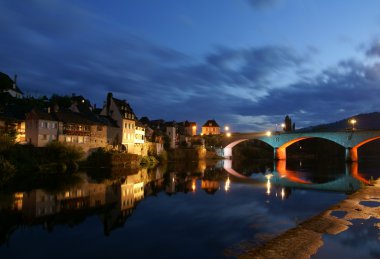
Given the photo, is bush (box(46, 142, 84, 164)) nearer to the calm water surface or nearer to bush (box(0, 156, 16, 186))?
bush (box(0, 156, 16, 186))

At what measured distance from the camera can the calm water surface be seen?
680 inches

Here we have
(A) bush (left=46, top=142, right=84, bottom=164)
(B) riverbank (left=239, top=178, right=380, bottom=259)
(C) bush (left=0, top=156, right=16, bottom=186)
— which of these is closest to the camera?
(B) riverbank (left=239, top=178, right=380, bottom=259)

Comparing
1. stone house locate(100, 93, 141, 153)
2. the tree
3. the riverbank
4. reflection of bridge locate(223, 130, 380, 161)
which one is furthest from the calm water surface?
the tree

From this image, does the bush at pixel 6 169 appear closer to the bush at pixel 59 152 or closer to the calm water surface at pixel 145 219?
the calm water surface at pixel 145 219

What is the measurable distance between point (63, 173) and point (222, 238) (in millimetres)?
35394

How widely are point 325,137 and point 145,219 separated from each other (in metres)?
90.6

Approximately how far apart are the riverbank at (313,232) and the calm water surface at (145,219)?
1178mm

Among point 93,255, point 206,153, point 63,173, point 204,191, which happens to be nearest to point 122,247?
point 93,255

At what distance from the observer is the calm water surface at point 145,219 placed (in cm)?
1728

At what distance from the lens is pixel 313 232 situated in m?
19.3

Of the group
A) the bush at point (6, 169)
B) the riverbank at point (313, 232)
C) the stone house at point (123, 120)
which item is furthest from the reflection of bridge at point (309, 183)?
the bush at point (6, 169)

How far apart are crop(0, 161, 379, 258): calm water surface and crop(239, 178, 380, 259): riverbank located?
3.87 feet

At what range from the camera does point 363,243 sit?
17.3 meters

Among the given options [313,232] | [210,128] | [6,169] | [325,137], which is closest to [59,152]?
[6,169]
